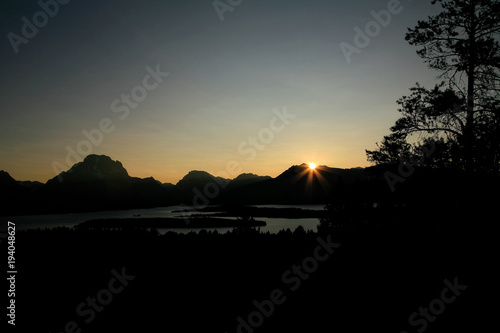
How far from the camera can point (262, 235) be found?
10.5 m

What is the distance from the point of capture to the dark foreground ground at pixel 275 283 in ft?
23.7

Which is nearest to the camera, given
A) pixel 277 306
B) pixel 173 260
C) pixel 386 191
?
pixel 277 306

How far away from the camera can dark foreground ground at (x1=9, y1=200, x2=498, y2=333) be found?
7215 millimetres

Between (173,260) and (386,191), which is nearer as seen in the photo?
(173,260)

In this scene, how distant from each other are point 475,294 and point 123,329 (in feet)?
28.6

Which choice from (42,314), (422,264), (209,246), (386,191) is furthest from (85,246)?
(386,191)

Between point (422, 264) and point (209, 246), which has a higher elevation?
point (209, 246)

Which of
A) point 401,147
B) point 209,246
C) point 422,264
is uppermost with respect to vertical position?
point 401,147

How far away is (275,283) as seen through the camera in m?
8.52

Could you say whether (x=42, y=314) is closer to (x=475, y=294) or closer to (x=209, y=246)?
(x=209, y=246)

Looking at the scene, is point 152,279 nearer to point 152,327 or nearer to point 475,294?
point 152,327

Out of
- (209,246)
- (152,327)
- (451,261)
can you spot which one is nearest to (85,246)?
(209,246)

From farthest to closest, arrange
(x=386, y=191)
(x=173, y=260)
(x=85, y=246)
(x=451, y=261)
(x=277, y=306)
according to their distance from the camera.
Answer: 1. (x=386, y=191)
2. (x=85, y=246)
3. (x=173, y=260)
4. (x=451, y=261)
5. (x=277, y=306)

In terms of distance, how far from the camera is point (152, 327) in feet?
23.7
